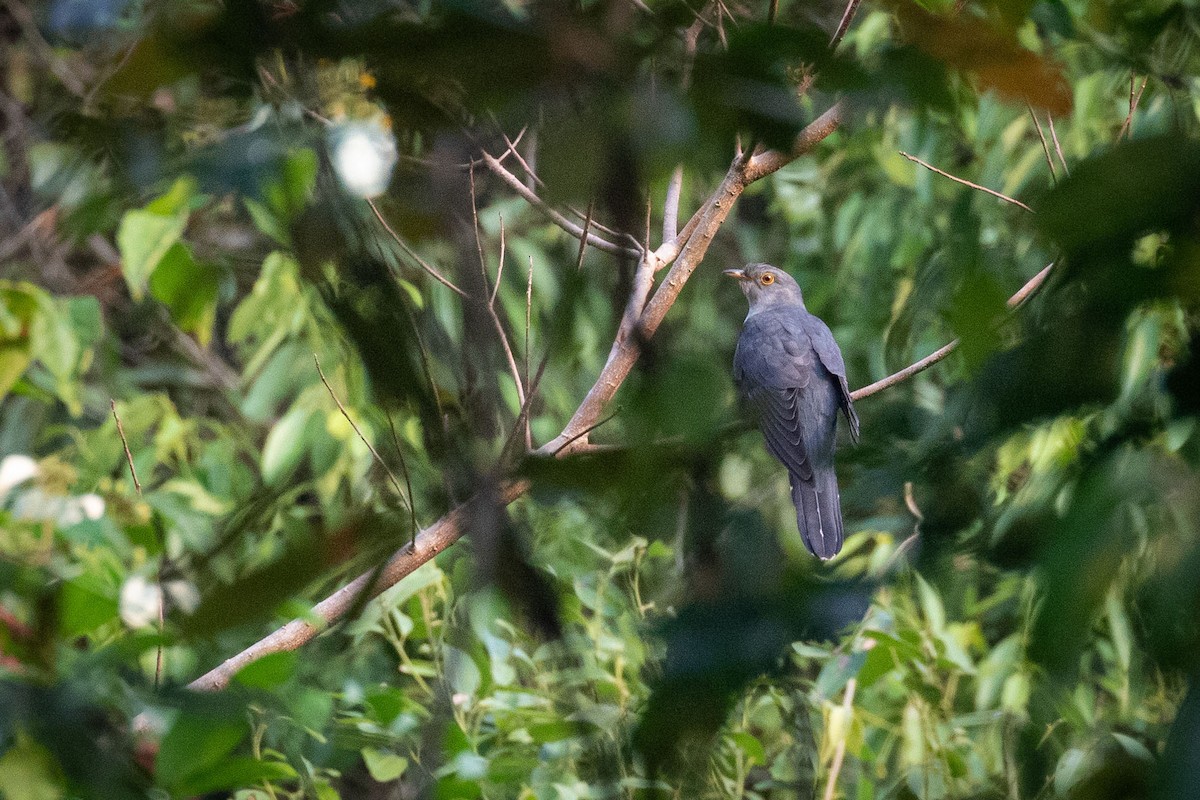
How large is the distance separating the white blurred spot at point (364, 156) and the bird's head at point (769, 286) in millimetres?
3893

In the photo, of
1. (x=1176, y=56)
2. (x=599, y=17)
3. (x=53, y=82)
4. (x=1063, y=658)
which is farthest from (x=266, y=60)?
(x=53, y=82)

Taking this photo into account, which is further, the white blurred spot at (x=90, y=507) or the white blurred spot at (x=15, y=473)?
the white blurred spot at (x=15, y=473)

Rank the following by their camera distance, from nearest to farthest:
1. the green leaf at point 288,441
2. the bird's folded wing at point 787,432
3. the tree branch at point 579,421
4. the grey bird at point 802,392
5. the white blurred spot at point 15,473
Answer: the tree branch at point 579,421 → the white blurred spot at point 15,473 → the grey bird at point 802,392 → the bird's folded wing at point 787,432 → the green leaf at point 288,441

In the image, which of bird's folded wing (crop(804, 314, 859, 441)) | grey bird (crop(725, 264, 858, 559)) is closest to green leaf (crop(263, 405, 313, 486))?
grey bird (crop(725, 264, 858, 559))

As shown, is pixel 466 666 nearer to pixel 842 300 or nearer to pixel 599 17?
pixel 599 17

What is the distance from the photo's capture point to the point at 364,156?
2.90ft

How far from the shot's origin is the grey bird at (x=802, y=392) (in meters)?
2.75

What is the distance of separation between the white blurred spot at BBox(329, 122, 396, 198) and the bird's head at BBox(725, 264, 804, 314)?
389 centimetres

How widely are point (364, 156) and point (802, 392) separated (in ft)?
9.67

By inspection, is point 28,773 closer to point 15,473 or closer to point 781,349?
point 15,473

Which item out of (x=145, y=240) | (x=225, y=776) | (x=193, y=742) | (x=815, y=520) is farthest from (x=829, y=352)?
Answer: (x=193, y=742)

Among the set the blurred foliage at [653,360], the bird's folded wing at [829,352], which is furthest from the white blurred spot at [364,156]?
the bird's folded wing at [829,352]

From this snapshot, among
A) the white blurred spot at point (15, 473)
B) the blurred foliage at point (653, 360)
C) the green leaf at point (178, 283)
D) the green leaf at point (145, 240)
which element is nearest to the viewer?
the blurred foliage at point (653, 360)

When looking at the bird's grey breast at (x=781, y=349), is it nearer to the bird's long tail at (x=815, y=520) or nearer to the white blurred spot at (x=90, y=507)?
the bird's long tail at (x=815, y=520)
